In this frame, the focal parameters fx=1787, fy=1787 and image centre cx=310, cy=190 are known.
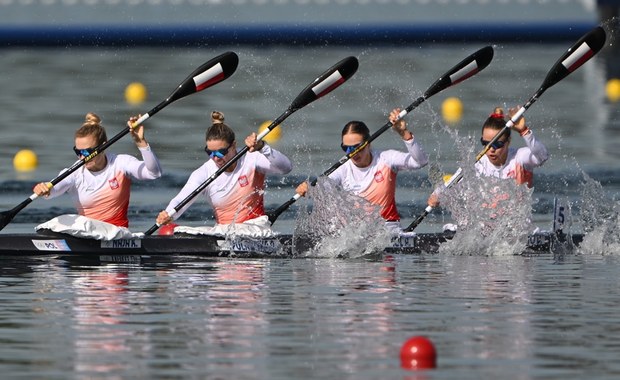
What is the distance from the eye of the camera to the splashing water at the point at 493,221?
16.1 meters

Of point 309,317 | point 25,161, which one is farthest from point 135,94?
point 309,317

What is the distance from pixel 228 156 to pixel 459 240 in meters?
2.22

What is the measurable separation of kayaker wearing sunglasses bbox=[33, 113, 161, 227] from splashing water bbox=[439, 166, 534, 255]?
2.80 meters

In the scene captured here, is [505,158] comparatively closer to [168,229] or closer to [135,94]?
[168,229]

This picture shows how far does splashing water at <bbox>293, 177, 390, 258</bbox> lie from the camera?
15891 mm

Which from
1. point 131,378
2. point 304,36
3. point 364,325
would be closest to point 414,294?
point 364,325

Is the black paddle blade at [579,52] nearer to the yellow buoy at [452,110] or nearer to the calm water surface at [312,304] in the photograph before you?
the calm water surface at [312,304]

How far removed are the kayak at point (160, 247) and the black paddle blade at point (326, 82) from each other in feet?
5.84

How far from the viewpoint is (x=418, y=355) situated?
989 cm

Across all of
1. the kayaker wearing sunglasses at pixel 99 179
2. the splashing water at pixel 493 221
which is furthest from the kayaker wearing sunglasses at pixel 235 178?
the splashing water at pixel 493 221

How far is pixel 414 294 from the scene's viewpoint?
1306 centimetres

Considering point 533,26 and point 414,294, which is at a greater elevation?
point 533,26

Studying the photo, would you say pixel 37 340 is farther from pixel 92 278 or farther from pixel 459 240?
pixel 459 240

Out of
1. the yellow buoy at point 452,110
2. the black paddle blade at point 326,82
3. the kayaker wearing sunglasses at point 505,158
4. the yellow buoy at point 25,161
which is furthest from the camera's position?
the yellow buoy at point 452,110
